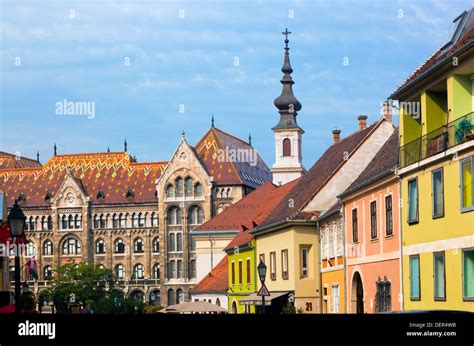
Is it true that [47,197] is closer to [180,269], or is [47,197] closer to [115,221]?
[115,221]

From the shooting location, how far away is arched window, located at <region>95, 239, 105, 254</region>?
14812 centimetres

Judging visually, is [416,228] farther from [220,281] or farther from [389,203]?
[220,281]

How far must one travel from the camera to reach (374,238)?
114 ft

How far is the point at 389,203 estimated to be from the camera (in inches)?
1292

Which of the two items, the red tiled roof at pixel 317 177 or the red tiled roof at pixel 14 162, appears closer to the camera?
the red tiled roof at pixel 317 177

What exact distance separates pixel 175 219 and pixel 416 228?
11328 cm

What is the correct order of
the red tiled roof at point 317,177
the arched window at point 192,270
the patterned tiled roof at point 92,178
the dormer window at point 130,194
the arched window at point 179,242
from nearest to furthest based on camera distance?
the red tiled roof at point 317,177
the arched window at point 192,270
the arched window at point 179,242
the dormer window at point 130,194
the patterned tiled roof at point 92,178

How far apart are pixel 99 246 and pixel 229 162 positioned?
77.7ft

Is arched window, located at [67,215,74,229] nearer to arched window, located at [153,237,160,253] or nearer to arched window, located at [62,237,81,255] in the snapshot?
arched window, located at [62,237,81,255]

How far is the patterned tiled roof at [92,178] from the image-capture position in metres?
150

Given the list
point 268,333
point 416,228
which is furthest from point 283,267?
point 268,333

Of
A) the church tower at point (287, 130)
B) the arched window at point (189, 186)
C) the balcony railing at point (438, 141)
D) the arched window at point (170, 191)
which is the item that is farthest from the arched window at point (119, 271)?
the balcony railing at point (438, 141)

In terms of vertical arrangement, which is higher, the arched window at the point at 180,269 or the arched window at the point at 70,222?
the arched window at the point at 70,222

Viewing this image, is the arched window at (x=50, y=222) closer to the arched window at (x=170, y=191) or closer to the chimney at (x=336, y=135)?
the arched window at (x=170, y=191)
